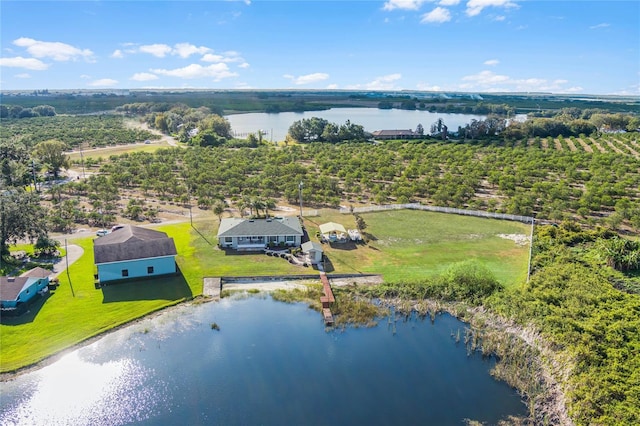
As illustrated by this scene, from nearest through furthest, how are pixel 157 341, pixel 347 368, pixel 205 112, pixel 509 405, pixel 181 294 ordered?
pixel 509 405 < pixel 347 368 < pixel 157 341 < pixel 181 294 < pixel 205 112

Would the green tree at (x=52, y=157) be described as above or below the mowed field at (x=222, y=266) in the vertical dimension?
above

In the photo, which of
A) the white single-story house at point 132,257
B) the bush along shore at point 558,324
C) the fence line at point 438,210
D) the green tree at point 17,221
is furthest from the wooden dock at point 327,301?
the green tree at point 17,221

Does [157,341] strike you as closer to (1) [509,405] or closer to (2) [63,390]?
(2) [63,390]

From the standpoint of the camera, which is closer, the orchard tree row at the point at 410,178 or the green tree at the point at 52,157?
Result: the orchard tree row at the point at 410,178

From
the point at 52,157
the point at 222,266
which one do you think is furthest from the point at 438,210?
the point at 52,157

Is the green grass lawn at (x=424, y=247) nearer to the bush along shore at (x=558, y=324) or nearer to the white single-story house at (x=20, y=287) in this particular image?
the bush along shore at (x=558, y=324)

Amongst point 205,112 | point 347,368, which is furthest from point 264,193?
point 205,112
